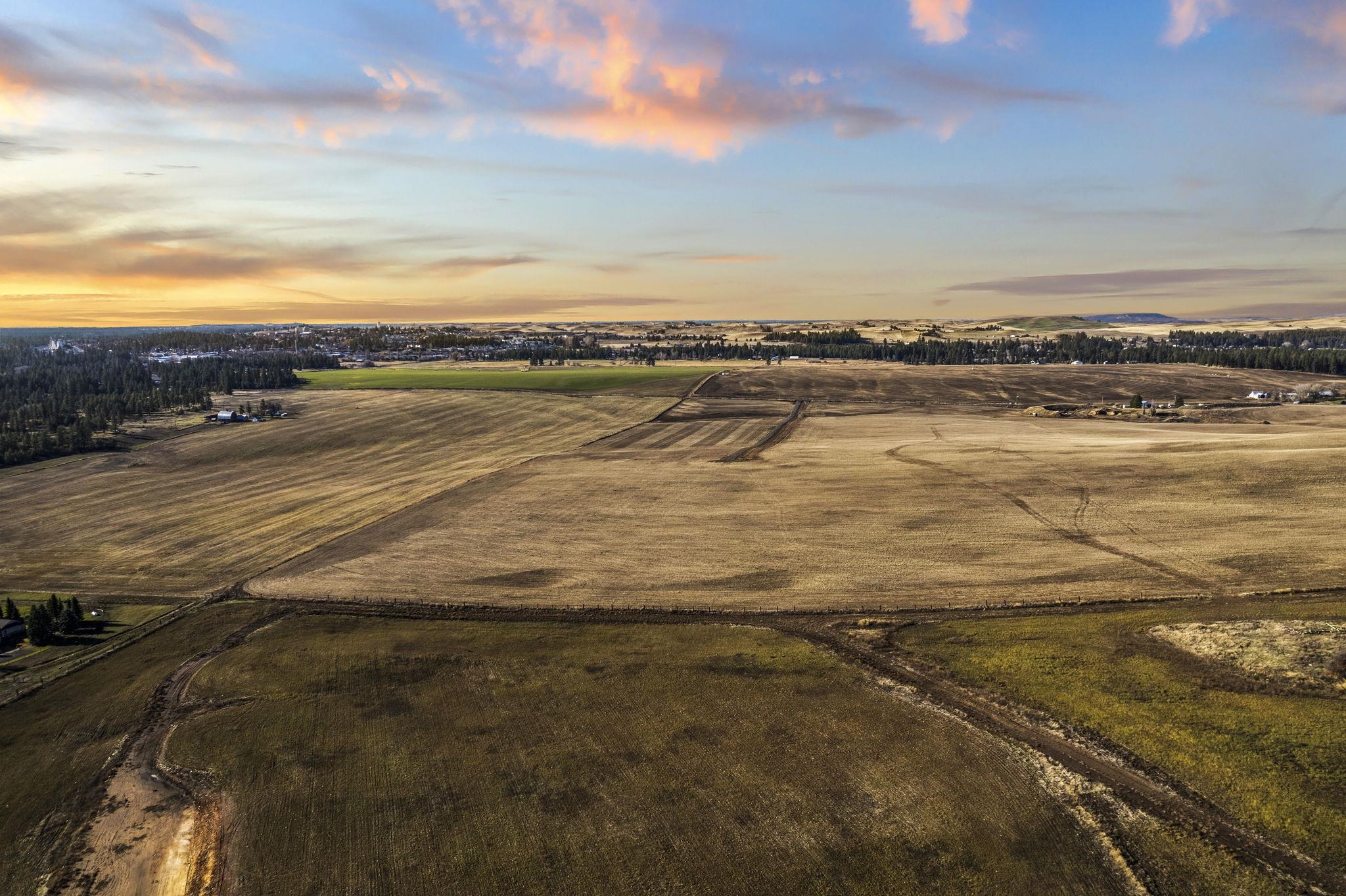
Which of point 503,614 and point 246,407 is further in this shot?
point 246,407

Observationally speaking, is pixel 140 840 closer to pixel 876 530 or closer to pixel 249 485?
pixel 876 530

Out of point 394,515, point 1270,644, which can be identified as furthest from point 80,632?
point 1270,644

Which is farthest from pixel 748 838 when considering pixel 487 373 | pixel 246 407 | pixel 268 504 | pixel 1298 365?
pixel 1298 365

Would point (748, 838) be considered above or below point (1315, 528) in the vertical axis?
below

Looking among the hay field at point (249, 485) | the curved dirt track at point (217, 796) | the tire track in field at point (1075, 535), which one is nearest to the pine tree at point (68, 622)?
the hay field at point (249, 485)

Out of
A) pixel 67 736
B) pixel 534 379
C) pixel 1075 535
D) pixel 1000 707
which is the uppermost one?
pixel 534 379

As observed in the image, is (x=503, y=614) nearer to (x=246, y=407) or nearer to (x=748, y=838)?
(x=748, y=838)
